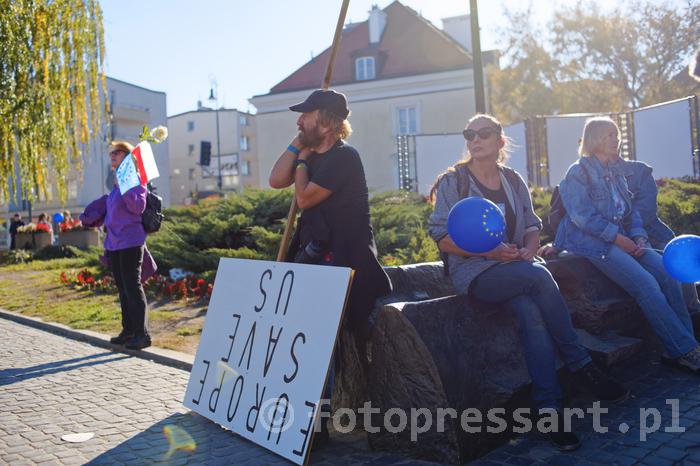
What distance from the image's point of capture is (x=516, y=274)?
3.89 m

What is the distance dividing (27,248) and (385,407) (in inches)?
810

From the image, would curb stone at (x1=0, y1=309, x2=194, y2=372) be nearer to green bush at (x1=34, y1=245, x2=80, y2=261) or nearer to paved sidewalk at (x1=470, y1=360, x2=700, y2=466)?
paved sidewalk at (x1=470, y1=360, x2=700, y2=466)

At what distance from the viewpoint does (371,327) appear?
3963 millimetres

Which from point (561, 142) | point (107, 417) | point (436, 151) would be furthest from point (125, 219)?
point (436, 151)

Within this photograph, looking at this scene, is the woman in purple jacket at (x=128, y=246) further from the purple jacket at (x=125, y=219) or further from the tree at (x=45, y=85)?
the tree at (x=45, y=85)

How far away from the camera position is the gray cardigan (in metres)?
4.04

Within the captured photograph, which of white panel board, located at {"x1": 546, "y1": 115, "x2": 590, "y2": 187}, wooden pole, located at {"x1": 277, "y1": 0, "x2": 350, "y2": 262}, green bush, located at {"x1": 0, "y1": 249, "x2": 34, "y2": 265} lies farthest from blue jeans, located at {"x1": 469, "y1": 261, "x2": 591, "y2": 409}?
green bush, located at {"x1": 0, "y1": 249, "x2": 34, "y2": 265}

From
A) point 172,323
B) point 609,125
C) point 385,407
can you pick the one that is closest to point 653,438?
point 385,407

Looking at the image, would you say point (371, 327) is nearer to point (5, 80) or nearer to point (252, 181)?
point (5, 80)

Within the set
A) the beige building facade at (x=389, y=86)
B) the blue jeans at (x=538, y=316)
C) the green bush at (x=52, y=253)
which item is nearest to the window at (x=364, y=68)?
the beige building facade at (x=389, y=86)

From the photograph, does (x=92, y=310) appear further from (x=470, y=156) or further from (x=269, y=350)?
(x=470, y=156)

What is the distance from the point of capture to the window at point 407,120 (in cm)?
3553

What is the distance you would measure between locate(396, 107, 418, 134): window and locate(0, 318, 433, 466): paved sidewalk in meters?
30.1

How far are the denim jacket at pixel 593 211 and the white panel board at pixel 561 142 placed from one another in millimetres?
12392
